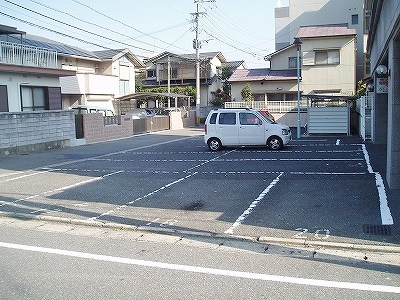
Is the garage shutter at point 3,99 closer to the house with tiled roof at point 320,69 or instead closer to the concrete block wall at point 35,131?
the concrete block wall at point 35,131

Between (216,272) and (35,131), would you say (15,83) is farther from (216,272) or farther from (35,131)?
(216,272)

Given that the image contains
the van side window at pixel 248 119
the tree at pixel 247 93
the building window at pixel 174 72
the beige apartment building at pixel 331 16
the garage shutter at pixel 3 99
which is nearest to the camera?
the van side window at pixel 248 119

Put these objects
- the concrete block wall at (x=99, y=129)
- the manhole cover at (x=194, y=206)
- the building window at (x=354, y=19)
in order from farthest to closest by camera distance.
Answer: the building window at (x=354, y=19)
the concrete block wall at (x=99, y=129)
the manhole cover at (x=194, y=206)

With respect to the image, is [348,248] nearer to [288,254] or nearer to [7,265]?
[288,254]

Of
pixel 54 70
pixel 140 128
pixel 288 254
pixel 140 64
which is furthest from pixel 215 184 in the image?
pixel 140 64

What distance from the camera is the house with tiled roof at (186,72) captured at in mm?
52219

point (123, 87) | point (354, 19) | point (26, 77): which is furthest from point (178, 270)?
point (354, 19)

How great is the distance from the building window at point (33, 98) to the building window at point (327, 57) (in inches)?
889

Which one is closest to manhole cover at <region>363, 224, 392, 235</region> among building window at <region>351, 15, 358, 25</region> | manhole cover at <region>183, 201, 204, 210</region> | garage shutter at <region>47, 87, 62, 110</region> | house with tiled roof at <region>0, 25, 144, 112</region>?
manhole cover at <region>183, 201, 204, 210</region>

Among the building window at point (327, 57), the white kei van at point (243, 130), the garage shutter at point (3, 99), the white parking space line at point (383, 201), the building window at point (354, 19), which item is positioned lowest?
the white parking space line at point (383, 201)

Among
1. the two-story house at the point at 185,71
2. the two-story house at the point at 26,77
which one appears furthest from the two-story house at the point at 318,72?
the two-story house at the point at 26,77

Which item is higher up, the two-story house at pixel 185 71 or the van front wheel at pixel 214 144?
the two-story house at pixel 185 71

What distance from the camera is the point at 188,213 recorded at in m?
8.76

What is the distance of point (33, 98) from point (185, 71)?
32796mm
